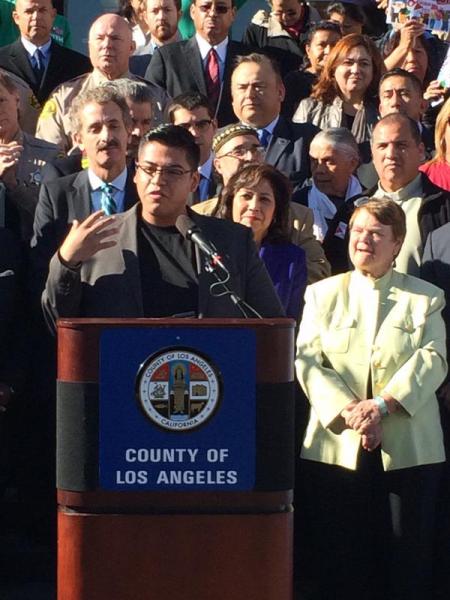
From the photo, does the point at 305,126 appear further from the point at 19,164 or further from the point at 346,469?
the point at 346,469

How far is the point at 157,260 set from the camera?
213 inches

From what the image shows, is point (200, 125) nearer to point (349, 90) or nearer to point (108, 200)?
point (108, 200)

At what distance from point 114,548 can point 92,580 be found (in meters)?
0.12

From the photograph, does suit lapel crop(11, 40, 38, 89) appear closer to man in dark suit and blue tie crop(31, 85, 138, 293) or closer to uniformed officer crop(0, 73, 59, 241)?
uniformed officer crop(0, 73, 59, 241)

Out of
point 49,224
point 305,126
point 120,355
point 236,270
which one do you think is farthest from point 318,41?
point 120,355

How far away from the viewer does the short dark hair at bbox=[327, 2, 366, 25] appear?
10922mm

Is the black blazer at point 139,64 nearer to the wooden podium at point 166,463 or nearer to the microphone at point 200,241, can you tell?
the microphone at point 200,241

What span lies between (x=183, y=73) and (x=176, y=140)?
3684mm

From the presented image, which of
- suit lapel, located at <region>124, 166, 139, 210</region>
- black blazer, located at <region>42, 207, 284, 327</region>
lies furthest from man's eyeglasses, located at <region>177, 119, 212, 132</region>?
black blazer, located at <region>42, 207, 284, 327</region>

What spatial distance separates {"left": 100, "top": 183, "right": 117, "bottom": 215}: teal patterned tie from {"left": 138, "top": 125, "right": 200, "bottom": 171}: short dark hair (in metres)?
0.95

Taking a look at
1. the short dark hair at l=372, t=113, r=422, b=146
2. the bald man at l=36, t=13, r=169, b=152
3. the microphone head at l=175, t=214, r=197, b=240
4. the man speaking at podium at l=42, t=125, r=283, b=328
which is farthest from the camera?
the bald man at l=36, t=13, r=169, b=152

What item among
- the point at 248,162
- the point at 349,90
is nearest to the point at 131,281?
the point at 248,162

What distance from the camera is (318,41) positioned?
9.72 metres

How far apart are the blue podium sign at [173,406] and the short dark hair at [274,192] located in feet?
8.01
